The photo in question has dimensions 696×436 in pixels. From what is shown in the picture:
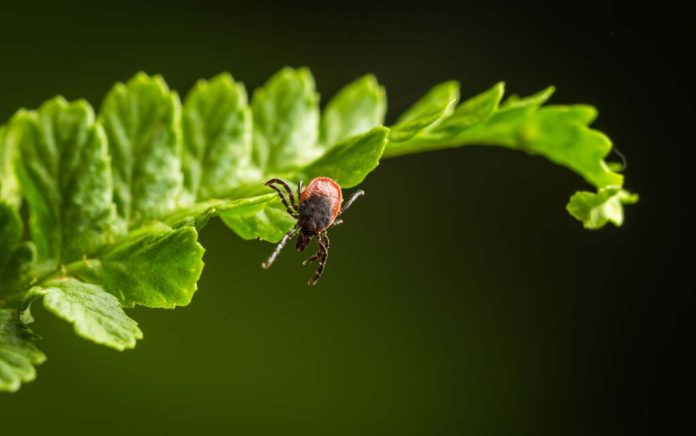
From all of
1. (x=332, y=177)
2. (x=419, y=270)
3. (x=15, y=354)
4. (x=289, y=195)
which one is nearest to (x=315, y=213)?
(x=289, y=195)

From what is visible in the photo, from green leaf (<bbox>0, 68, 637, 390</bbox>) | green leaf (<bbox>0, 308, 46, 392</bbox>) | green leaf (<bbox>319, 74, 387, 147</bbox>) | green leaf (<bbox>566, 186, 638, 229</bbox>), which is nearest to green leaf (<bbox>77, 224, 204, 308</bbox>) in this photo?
green leaf (<bbox>0, 68, 637, 390</bbox>)

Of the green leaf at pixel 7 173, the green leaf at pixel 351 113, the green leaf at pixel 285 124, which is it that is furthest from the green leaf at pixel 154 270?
the green leaf at pixel 351 113

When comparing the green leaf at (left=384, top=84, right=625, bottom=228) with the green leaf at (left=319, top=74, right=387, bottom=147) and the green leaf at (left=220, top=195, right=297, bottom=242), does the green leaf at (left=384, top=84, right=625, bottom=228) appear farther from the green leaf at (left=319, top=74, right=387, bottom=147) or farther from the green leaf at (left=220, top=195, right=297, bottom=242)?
the green leaf at (left=319, top=74, right=387, bottom=147)

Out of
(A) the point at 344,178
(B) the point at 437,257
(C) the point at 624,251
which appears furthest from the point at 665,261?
(A) the point at 344,178

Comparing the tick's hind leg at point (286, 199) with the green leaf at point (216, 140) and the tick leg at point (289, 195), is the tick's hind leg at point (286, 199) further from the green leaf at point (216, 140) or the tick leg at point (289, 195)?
the green leaf at point (216, 140)

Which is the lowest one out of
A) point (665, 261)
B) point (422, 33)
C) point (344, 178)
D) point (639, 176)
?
point (344, 178)

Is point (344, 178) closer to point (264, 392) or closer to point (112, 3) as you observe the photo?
point (264, 392)

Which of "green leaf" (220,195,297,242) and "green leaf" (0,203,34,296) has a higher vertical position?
"green leaf" (220,195,297,242)
